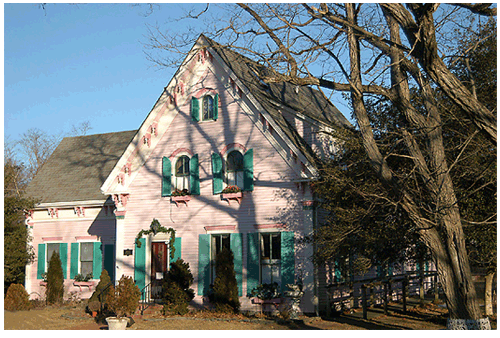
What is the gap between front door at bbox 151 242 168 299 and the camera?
1902 cm

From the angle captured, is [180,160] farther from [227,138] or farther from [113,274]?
[113,274]

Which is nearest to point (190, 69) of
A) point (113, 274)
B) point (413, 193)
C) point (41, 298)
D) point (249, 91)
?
point (249, 91)

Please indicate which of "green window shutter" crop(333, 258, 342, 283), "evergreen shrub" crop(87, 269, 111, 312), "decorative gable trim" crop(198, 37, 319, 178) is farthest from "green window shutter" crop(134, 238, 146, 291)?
"green window shutter" crop(333, 258, 342, 283)

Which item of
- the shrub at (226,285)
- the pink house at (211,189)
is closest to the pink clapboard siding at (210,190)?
the pink house at (211,189)

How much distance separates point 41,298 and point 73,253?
223cm

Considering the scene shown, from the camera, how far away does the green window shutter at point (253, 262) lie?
17.4 meters

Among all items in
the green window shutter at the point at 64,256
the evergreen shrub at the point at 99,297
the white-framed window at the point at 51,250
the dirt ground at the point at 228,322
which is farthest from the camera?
the white-framed window at the point at 51,250

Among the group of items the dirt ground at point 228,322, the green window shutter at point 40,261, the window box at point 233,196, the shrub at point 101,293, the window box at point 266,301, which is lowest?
the dirt ground at point 228,322

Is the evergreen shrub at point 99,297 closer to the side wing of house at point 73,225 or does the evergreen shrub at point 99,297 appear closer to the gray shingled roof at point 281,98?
the side wing of house at point 73,225

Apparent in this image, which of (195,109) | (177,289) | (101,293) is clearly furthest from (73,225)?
(195,109)

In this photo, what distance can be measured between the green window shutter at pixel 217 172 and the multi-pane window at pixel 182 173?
1236 millimetres

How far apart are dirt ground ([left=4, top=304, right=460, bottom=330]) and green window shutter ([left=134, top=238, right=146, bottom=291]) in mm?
1447

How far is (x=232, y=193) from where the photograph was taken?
17.9 meters

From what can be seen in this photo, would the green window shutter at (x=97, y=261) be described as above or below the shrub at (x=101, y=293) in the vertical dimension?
above
